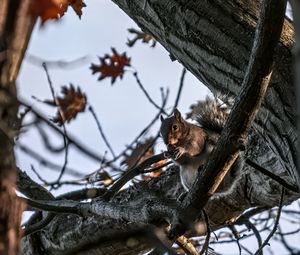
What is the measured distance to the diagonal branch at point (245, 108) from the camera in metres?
1.78

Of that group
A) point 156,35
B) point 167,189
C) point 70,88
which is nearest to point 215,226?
point 167,189

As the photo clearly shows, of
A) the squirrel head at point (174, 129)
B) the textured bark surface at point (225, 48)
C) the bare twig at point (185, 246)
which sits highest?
the squirrel head at point (174, 129)

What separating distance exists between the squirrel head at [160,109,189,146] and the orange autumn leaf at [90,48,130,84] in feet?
2.91

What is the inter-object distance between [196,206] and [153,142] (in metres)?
2.48

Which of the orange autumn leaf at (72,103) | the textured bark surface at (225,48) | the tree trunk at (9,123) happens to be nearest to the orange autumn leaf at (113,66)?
the orange autumn leaf at (72,103)

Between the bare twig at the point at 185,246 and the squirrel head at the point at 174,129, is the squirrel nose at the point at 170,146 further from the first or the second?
the bare twig at the point at 185,246

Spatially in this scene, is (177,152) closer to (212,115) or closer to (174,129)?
(212,115)

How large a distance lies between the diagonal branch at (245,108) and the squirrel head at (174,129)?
1934 millimetres

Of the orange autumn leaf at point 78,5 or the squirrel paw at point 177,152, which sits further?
the squirrel paw at point 177,152

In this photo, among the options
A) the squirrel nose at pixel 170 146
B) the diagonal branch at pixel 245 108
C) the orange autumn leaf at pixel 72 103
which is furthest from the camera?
the orange autumn leaf at pixel 72 103

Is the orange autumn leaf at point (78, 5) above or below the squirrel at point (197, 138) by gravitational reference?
above

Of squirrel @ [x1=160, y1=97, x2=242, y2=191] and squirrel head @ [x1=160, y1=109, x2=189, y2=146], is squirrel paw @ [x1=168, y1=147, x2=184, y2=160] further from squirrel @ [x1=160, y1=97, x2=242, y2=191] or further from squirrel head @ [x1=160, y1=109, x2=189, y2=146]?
squirrel head @ [x1=160, y1=109, x2=189, y2=146]

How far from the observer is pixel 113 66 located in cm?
482

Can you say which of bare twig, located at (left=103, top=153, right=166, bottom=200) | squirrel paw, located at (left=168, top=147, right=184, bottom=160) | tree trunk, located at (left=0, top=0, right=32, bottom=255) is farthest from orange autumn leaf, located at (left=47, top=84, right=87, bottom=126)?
tree trunk, located at (left=0, top=0, right=32, bottom=255)
